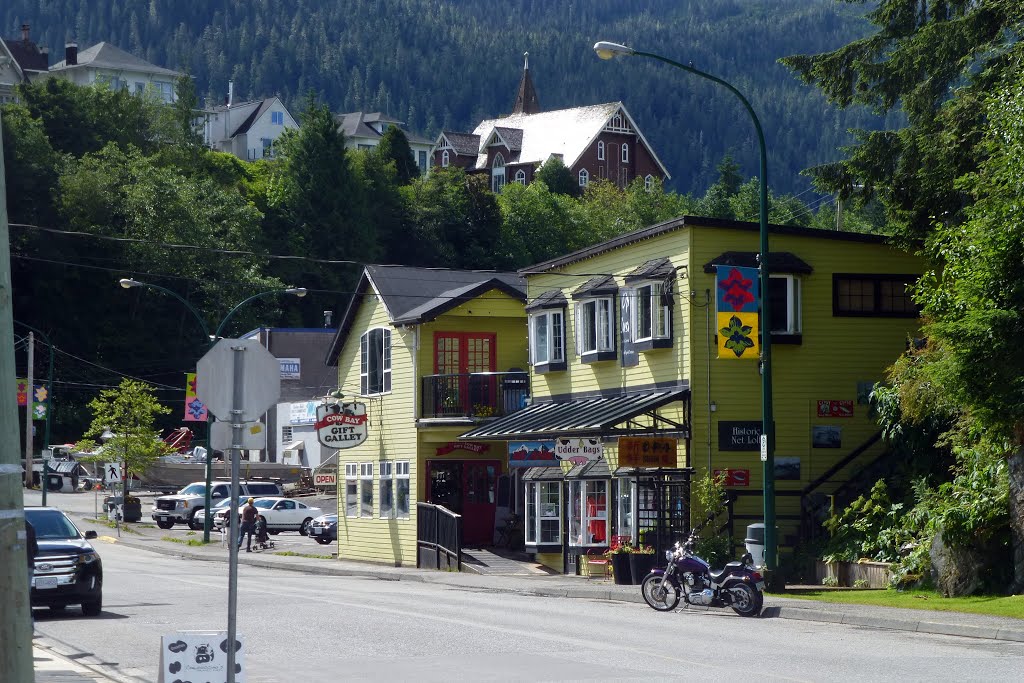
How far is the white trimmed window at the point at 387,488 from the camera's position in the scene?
133 ft

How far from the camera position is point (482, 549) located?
38188 mm

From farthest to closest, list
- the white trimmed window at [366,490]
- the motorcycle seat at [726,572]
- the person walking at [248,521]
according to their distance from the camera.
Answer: the person walking at [248,521] < the white trimmed window at [366,490] < the motorcycle seat at [726,572]

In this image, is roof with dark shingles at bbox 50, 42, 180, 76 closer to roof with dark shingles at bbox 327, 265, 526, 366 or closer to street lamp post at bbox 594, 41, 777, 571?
roof with dark shingles at bbox 327, 265, 526, 366

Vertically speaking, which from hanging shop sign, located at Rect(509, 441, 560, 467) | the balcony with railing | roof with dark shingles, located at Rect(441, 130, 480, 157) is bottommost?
hanging shop sign, located at Rect(509, 441, 560, 467)

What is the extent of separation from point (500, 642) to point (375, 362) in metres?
25.6

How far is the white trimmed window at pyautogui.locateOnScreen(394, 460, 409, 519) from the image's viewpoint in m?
39.6

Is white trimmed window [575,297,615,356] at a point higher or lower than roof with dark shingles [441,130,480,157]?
lower

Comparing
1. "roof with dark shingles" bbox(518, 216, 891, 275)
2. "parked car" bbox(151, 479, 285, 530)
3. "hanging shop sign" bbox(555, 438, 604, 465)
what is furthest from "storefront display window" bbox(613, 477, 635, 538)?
"parked car" bbox(151, 479, 285, 530)

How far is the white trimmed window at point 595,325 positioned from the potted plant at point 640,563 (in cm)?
587

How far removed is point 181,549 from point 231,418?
35.0 meters

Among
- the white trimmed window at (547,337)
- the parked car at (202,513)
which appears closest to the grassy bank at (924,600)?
the white trimmed window at (547,337)

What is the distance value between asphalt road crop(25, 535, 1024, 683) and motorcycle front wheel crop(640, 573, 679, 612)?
1.19ft

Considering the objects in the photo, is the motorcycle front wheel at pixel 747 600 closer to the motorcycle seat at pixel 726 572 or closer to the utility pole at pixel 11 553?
the motorcycle seat at pixel 726 572

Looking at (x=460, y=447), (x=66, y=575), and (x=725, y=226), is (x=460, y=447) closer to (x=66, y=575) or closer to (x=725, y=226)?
(x=725, y=226)
